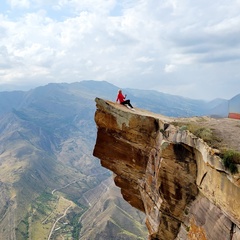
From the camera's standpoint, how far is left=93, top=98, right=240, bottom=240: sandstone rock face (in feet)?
67.6

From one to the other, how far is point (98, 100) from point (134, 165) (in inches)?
313

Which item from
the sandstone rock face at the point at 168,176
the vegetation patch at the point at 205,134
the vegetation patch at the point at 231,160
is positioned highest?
the vegetation patch at the point at 205,134

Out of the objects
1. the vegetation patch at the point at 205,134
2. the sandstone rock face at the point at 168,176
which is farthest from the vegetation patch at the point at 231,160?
the vegetation patch at the point at 205,134

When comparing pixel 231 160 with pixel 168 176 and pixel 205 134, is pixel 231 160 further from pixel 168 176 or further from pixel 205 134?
pixel 168 176

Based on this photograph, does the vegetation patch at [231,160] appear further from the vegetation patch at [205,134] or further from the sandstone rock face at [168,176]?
the vegetation patch at [205,134]

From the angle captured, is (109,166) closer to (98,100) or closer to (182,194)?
(98,100)

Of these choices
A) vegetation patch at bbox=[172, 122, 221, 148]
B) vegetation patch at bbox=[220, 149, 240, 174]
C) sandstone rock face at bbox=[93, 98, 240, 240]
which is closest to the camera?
vegetation patch at bbox=[220, 149, 240, 174]

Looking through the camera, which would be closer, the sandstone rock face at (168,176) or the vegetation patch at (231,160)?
the vegetation patch at (231,160)

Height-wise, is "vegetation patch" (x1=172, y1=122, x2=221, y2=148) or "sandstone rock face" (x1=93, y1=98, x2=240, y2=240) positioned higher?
"vegetation patch" (x1=172, y1=122, x2=221, y2=148)

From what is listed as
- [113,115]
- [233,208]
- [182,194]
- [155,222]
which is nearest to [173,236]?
[155,222]

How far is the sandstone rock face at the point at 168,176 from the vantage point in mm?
20594

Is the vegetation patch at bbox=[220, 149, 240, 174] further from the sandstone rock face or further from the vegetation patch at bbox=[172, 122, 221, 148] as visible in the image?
the vegetation patch at bbox=[172, 122, 221, 148]

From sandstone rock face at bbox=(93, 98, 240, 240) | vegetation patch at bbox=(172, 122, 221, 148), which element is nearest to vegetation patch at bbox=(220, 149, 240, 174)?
sandstone rock face at bbox=(93, 98, 240, 240)

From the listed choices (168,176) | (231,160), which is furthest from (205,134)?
(168,176)
